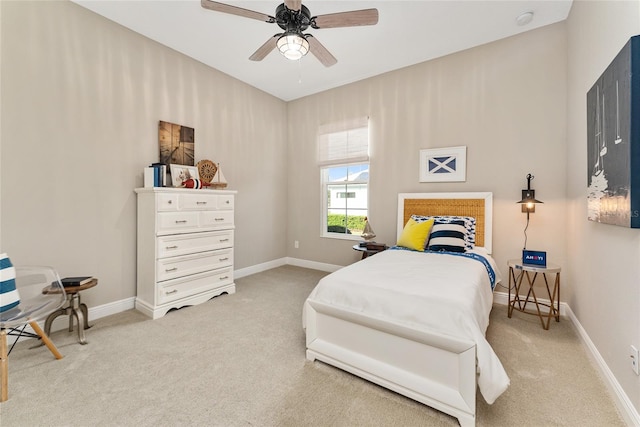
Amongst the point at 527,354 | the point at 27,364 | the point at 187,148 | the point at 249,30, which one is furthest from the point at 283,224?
the point at 527,354

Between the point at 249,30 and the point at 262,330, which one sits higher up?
the point at 249,30

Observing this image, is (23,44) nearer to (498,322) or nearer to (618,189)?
(618,189)

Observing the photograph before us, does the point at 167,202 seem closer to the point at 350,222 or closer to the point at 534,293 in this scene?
the point at 350,222

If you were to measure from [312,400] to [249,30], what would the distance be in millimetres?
3388

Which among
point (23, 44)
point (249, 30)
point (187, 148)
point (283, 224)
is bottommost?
point (283, 224)

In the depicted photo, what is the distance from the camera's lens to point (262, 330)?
93.8 inches

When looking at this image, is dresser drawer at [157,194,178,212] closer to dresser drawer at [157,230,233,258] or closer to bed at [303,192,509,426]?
dresser drawer at [157,230,233,258]

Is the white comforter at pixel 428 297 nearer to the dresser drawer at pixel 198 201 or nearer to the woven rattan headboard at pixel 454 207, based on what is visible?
the woven rattan headboard at pixel 454 207

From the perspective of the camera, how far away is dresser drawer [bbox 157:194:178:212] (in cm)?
265

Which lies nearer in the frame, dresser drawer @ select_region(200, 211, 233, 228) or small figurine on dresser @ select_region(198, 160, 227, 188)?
dresser drawer @ select_region(200, 211, 233, 228)

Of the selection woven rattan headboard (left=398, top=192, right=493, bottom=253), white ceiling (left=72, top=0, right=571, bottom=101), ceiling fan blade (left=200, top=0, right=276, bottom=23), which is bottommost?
woven rattan headboard (left=398, top=192, right=493, bottom=253)

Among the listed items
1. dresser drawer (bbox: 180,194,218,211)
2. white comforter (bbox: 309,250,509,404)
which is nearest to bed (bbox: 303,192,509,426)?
white comforter (bbox: 309,250,509,404)

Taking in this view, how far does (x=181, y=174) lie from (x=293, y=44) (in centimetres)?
205

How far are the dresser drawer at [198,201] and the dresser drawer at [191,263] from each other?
530mm
